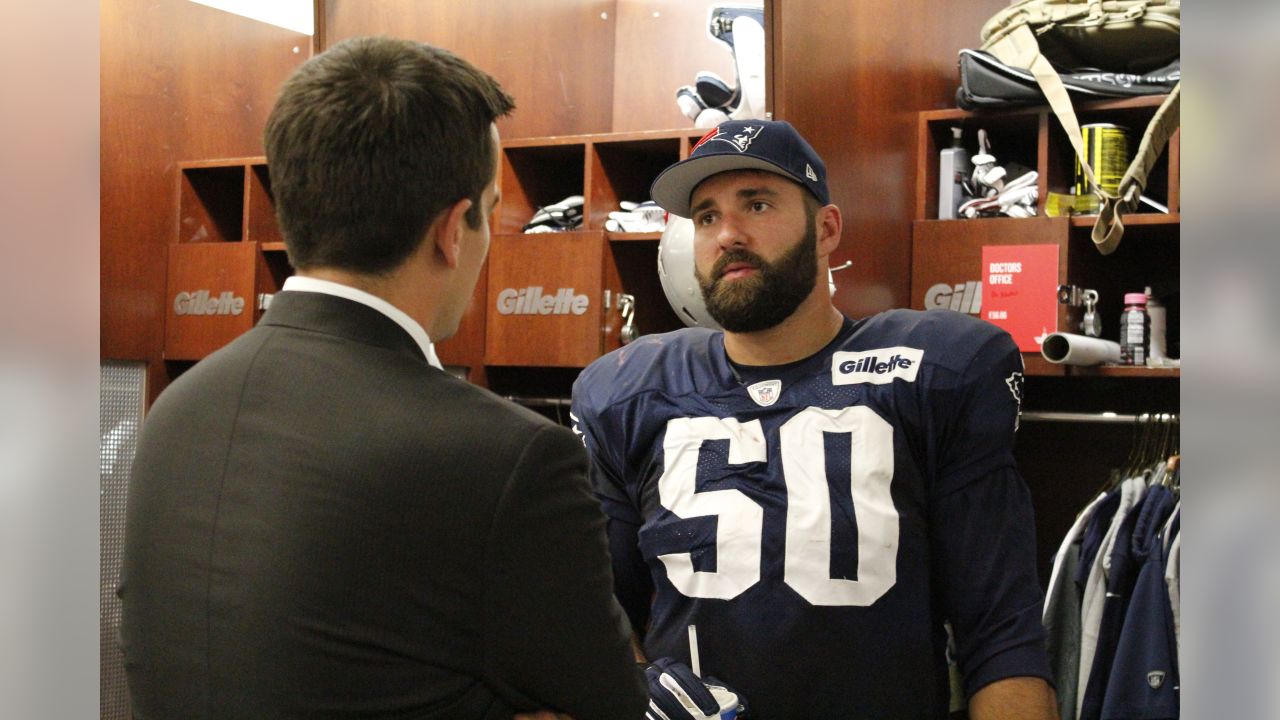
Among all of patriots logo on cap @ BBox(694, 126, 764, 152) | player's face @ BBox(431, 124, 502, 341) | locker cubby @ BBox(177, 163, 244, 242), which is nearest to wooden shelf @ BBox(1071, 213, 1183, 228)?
patriots logo on cap @ BBox(694, 126, 764, 152)

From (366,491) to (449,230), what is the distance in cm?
22

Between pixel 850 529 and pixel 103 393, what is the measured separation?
9.14 feet

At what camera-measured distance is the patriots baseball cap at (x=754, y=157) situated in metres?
1.88

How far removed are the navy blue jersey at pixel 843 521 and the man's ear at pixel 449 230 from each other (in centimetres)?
94

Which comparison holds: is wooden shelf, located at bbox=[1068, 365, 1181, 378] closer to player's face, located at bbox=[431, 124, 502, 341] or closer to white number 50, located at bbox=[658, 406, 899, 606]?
white number 50, located at bbox=[658, 406, 899, 606]

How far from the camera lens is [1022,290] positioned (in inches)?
119

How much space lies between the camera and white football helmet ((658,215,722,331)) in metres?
2.70

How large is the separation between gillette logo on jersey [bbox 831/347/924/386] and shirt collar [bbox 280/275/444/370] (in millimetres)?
1042

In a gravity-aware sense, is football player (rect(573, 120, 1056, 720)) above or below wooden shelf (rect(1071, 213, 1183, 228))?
below

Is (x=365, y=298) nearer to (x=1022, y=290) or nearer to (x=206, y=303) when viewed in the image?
(x=1022, y=290)

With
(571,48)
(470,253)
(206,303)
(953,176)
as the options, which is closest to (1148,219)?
(953,176)

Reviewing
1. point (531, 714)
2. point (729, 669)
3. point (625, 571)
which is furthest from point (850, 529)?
point (531, 714)
